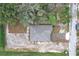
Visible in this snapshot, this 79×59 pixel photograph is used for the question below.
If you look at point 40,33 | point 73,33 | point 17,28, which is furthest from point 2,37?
point 73,33

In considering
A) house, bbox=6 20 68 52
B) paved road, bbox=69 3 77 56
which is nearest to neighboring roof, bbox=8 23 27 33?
house, bbox=6 20 68 52

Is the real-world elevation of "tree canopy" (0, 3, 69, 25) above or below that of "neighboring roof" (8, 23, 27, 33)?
above

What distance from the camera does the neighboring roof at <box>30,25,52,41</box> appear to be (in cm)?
179

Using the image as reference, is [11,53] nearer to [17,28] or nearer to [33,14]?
[17,28]

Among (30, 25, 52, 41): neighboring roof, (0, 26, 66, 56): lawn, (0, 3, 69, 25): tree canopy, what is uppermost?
(0, 3, 69, 25): tree canopy

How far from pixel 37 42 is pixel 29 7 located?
26cm

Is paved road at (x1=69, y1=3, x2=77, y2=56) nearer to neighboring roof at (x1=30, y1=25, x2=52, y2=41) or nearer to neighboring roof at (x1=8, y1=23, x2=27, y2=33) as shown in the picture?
neighboring roof at (x1=30, y1=25, x2=52, y2=41)

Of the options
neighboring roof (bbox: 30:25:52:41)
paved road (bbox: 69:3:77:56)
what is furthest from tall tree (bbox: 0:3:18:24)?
paved road (bbox: 69:3:77:56)

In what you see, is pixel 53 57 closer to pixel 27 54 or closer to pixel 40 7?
pixel 27 54

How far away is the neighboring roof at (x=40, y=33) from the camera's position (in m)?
1.79

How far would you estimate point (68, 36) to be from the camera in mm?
1795

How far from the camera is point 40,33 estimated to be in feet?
5.90

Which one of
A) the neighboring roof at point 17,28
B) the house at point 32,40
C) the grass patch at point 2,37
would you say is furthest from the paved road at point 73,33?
the grass patch at point 2,37

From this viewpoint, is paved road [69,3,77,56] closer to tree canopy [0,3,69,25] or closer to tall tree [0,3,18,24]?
tree canopy [0,3,69,25]
